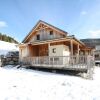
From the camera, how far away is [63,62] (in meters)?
17.8

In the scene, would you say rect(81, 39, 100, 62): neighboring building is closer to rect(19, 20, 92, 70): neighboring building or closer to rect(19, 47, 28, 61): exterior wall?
rect(19, 20, 92, 70): neighboring building

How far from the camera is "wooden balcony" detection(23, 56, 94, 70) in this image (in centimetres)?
1582

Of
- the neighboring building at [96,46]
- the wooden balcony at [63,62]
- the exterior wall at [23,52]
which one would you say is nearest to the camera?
the wooden balcony at [63,62]

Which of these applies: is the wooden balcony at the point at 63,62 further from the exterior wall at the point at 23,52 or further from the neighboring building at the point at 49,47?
the exterior wall at the point at 23,52

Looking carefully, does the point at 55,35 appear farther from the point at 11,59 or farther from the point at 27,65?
the point at 11,59

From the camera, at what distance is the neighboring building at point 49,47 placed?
18250 mm

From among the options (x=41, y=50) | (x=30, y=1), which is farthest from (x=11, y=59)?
(x=30, y=1)

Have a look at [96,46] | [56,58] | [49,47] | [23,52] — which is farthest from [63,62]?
[96,46]

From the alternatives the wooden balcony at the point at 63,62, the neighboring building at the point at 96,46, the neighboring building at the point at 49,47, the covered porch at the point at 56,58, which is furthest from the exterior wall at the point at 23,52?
the neighboring building at the point at 96,46

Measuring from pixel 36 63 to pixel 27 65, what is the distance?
4.72 ft

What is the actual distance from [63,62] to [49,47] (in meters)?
3.41

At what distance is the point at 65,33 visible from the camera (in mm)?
20438

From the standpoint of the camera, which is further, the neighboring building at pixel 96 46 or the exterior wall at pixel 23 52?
the neighboring building at pixel 96 46

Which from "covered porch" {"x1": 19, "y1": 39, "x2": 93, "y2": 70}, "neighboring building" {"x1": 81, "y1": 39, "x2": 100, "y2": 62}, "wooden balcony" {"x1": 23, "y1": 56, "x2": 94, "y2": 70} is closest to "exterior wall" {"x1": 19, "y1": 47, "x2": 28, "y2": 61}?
"covered porch" {"x1": 19, "y1": 39, "x2": 93, "y2": 70}
